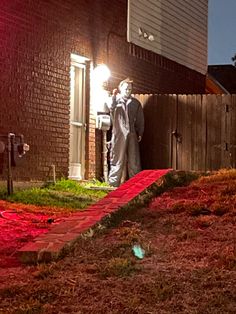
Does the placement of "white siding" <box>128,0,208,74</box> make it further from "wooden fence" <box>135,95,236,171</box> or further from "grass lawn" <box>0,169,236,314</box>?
"grass lawn" <box>0,169,236,314</box>

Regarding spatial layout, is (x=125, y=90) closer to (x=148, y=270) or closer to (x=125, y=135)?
(x=125, y=135)

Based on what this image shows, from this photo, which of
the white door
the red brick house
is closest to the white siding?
the red brick house

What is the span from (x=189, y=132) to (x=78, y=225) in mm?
8645

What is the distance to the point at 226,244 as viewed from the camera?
20.6ft

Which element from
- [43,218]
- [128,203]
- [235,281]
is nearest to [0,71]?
[43,218]

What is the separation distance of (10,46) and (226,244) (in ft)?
22.7

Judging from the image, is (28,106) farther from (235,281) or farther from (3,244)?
(235,281)

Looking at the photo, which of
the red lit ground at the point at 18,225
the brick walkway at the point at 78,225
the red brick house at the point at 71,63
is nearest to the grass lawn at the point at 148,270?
the brick walkway at the point at 78,225

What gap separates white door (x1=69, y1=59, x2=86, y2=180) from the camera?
1465cm

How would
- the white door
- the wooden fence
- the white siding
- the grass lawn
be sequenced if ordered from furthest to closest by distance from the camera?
1. the white siding
2. the wooden fence
3. the white door
4. the grass lawn

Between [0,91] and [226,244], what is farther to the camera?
[0,91]

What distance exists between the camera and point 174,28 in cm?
1958

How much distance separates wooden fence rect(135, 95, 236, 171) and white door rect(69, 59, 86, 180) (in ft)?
5.04

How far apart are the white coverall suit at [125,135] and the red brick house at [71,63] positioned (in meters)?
0.47
